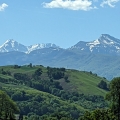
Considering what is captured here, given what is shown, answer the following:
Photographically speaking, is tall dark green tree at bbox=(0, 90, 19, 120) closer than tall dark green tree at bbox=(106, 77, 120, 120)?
No

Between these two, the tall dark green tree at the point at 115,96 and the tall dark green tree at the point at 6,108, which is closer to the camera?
the tall dark green tree at the point at 115,96

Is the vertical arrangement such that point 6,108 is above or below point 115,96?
below

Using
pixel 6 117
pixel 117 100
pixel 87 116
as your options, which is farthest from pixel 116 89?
pixel 6 117

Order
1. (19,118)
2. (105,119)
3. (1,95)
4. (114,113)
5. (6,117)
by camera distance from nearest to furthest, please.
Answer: (105,119)
(114,113)
(6,117)
(1,95)
(19,118)

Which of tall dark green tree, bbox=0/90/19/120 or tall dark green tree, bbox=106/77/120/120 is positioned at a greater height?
tall dark green tree, bbox=106/77/120/120

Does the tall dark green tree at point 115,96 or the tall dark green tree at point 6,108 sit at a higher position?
the tall dark green tree at point 115,96

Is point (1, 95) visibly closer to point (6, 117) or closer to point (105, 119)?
point (6, 117)

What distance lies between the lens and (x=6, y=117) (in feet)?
376

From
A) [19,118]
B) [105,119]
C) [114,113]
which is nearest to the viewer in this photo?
[105,119]

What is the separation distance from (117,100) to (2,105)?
39.6m

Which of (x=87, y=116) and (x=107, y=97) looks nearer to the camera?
(x=87, y=116)

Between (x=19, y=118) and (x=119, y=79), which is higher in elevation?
(x=119, y=79)

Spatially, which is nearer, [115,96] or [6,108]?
[115,96]

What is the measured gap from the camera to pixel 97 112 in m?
86.2
